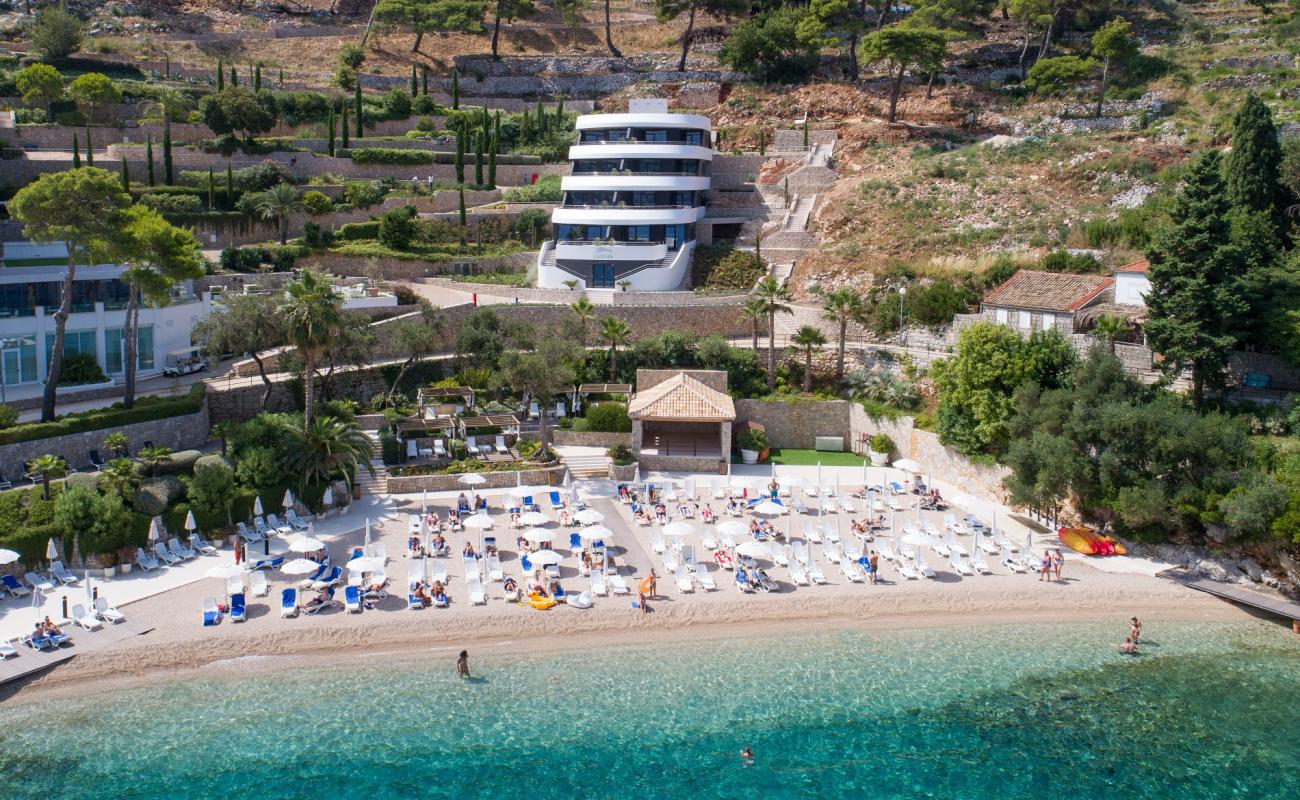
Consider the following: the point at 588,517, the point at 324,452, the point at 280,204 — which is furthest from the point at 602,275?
the point at 588,517

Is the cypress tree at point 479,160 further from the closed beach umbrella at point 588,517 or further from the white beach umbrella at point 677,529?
the white beach umbrella at point 677,529

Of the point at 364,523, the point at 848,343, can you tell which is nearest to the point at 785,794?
the point at 364,523

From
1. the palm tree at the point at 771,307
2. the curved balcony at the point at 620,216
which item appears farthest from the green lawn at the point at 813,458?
the curved balcony at the point at 620,216

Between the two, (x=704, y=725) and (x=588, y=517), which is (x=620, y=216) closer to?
(x=588, y=517)

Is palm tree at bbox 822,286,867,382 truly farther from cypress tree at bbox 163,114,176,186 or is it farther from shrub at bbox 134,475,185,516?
cypress tree at bbox 163,114,176,186

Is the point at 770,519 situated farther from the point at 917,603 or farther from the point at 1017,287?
the point at 1017,287
